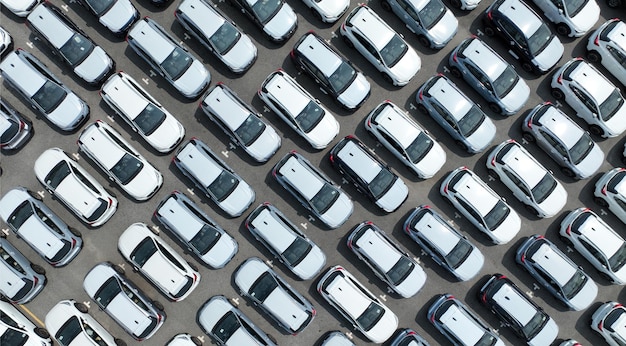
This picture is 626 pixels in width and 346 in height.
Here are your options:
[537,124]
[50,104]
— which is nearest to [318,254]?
[537,124]

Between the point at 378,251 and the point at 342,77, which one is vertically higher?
the point at 342,77

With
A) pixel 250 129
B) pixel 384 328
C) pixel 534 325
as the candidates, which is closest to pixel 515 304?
pixel 534 325

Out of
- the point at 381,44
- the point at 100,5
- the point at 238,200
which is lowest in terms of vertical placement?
the point at 238,200

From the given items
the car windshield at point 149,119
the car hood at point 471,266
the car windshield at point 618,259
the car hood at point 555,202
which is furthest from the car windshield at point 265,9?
the car windshield at point 618,259

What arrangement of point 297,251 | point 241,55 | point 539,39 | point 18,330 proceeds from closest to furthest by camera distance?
point 18,330 < point 297,251 < point 241,55 < point 539,39

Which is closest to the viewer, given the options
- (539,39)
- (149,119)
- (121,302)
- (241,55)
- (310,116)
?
(121,302)

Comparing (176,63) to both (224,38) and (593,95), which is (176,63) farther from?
(593,95)

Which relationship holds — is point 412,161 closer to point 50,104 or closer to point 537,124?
point 537,124

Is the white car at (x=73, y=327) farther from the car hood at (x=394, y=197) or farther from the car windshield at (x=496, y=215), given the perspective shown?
the car windshield at (x=496, y=215)
